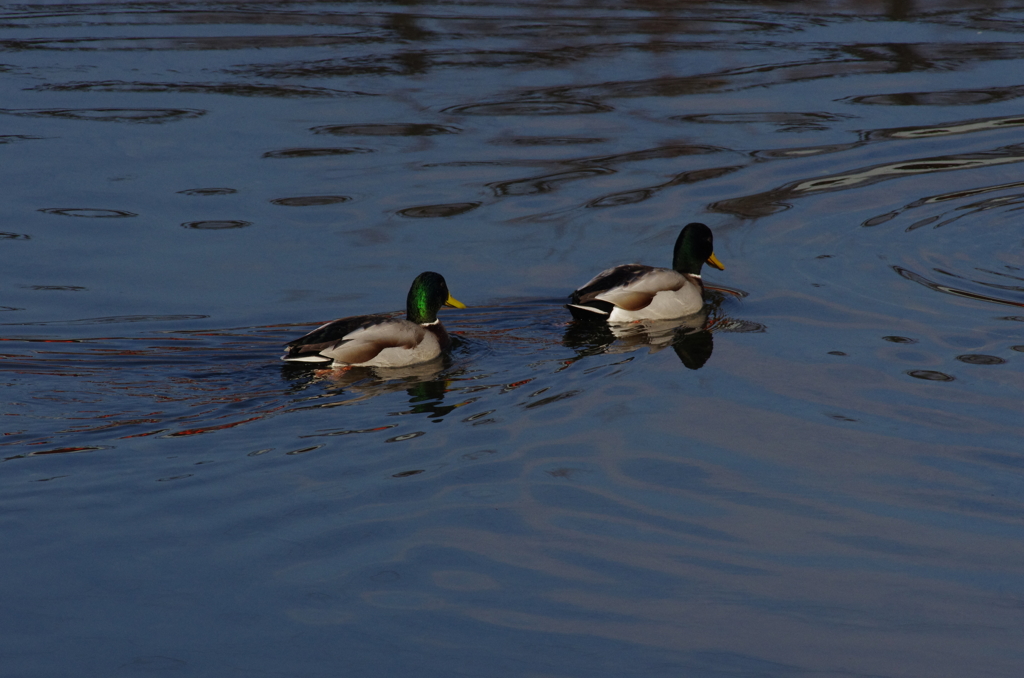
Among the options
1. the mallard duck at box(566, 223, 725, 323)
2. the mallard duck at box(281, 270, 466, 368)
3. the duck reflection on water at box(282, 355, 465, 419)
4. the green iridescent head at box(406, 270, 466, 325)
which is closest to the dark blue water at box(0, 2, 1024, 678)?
the duck reflection on water at box(282, 355, 465, 419)

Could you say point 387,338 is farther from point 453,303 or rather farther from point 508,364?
point 508,364

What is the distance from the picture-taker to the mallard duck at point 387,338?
27.3 ft

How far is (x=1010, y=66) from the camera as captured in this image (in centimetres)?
1669

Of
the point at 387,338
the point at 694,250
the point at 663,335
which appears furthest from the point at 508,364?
the point at 694,250

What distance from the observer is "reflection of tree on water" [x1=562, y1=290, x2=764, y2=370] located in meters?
9.18

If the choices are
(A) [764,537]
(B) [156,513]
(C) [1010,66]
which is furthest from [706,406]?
(C) [1010,66]

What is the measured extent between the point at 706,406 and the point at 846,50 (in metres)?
10.9

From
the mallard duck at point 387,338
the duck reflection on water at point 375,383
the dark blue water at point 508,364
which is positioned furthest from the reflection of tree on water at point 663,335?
the duck reflection on water at point 375,383

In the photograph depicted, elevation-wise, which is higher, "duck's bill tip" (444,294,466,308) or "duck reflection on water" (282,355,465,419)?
"duck's bill tip" (444,294,466,308)

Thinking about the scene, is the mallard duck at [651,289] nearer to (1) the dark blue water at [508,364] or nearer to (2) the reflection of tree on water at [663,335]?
(2) the reflection of tree on water at [663,335]

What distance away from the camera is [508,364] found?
28.7 ft

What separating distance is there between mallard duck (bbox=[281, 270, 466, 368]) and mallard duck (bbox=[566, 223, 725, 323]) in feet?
3.19

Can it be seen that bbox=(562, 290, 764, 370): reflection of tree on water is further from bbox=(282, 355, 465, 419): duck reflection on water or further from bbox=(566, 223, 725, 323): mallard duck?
bbox=(282, 355, 465, 419): duck reflection on water

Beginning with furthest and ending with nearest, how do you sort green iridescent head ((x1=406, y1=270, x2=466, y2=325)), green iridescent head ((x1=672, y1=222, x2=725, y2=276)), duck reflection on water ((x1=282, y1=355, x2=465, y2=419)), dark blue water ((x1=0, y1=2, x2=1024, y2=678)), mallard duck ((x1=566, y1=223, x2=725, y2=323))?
green iridescent head ((x1=672, y1=222, x2=725, y2=276)), mallard duck ((x1=566, y1=223, x2=725, y2=323)), green iridescent head ((x1=406, y1=270, x2=466, y2=325)), duck reflection on water ((x1=282, y1=355, x2=465, y2=419)), dark blue water ((x1=0, y1=2, x2=1024, y2=678))
